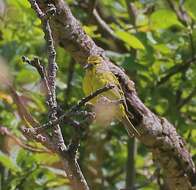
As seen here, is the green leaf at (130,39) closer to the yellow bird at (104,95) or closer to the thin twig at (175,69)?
the thin twig at (175,69)

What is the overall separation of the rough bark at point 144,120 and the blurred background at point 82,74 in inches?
10.9

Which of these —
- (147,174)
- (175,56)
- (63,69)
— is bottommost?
(147,174)

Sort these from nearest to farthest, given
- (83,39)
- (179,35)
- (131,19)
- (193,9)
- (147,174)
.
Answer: (83,39)
(193,9)
(179,35)
(131,19)
(147,174)

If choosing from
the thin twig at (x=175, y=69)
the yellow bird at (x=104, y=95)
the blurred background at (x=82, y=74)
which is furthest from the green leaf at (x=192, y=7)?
the yellow bird at (x=104, y=95)

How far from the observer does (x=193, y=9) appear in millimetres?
2207

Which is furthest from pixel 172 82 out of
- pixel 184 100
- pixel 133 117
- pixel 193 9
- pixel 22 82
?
pixel 133 117

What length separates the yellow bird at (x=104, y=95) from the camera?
4.19 feet

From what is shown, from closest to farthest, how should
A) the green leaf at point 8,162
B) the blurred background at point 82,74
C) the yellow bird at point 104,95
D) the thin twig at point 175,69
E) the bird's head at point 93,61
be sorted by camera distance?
the yellow bird at point 104,95
the bird's head at point 93,61
the green leaf at point 8,162
the blurred background at point 82,74
the thin twig at point 175,69

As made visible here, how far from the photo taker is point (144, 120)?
5.51ft

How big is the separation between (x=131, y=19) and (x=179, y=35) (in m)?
0.31

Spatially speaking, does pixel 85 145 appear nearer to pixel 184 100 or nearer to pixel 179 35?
pixel 184 100

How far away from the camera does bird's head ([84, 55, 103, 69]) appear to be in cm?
148

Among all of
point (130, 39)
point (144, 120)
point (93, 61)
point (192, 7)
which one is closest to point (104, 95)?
point (93, 61)

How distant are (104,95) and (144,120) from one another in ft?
1.07
